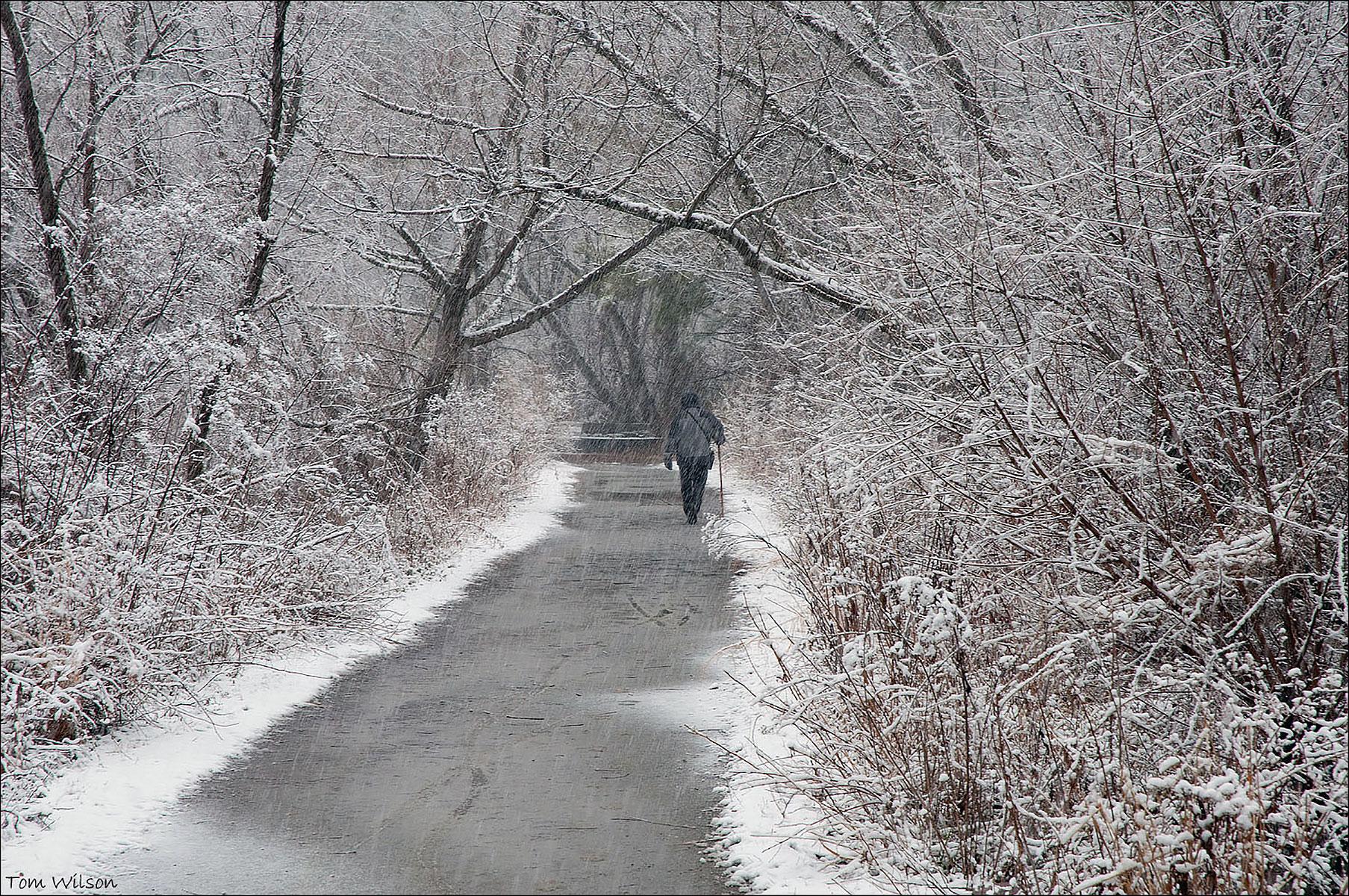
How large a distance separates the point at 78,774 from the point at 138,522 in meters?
1.49

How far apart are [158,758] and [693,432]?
11346 mm

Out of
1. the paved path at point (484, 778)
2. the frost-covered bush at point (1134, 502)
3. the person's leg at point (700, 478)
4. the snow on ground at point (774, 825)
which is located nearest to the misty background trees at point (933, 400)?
the frost-covered bush at point (1134, 502)

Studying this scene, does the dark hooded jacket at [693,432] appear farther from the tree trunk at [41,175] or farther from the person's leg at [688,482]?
the tree trunk at [41,175]

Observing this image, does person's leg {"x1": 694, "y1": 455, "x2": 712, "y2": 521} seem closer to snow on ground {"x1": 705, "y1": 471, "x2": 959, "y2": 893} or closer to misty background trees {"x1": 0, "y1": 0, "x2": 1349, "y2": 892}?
misty background trees {"x1": 0, "y1": 0, "x2": 1349, "y2": 892}

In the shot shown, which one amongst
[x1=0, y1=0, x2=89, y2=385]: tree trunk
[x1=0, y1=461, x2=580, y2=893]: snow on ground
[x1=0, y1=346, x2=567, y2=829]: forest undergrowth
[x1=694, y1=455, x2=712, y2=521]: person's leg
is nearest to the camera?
[x1=0, y1=461, x2=580, y2=893]: snow on ground

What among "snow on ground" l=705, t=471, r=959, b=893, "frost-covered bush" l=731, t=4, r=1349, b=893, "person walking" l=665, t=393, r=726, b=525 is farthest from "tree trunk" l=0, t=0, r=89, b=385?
"person walking" l=665, t=393, r=726, b=525

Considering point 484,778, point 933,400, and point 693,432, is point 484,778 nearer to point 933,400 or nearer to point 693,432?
point 933,400

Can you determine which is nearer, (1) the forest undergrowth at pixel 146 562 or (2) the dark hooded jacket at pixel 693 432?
(1) the forest undergrowth at pixel 146 562

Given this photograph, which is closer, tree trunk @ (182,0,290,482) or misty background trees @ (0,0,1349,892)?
misty background trees @ (0,0,1349,892)

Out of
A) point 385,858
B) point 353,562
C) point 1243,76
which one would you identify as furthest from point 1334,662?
point 353,562

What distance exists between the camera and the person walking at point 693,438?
17.0m

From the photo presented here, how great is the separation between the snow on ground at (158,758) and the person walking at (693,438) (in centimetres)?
681

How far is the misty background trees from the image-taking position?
4.46m

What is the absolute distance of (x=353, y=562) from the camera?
9.92m
